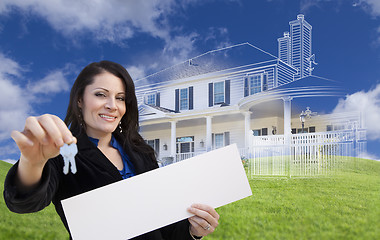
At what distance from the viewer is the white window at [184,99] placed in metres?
5.47

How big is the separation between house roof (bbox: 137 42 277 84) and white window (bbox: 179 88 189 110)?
8.3 inches

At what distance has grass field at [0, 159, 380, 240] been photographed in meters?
3.81

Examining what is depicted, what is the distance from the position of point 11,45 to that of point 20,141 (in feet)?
19.1

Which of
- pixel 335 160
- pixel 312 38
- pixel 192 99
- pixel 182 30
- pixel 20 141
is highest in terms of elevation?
pixel 182 30

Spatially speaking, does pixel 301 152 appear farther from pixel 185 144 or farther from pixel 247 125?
pixel 185 144

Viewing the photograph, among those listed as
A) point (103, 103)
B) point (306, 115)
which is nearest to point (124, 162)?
point (103, 103)

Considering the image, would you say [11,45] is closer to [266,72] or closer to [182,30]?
[182,30]

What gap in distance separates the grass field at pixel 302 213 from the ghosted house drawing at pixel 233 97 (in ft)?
1.88

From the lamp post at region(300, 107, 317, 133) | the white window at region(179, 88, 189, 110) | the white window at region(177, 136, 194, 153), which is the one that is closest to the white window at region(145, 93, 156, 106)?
the white window at region(179, 88, 189, 110)

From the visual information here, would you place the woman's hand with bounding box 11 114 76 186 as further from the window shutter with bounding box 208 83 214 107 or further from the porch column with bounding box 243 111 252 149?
the window shutter with bounding box 208 83 214 107

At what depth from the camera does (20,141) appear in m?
0.65

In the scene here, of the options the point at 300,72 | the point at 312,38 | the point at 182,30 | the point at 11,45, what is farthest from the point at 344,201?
the point at 11,45

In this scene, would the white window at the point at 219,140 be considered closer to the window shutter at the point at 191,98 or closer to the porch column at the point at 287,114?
the window shutter at the point at 191,98

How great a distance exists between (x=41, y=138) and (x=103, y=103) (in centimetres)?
49
